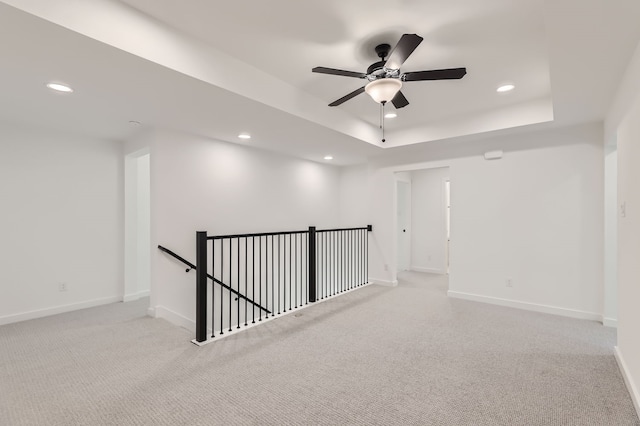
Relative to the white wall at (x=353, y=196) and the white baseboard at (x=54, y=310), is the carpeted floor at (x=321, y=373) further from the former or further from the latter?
the white wall at (x=353, y=196)

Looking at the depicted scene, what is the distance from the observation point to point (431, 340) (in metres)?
2.85

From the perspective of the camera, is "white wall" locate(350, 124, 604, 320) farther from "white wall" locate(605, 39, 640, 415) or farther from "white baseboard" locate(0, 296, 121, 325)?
"white baseboard" locate(0, 296, 121, 325)

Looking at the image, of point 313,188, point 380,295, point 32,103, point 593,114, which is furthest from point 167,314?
point 593,114

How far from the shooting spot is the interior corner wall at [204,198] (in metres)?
3.62

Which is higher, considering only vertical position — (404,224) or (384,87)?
(384,87)

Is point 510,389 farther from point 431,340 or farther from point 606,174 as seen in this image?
point 606,174

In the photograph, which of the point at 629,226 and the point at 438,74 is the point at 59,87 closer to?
the point at 438,74

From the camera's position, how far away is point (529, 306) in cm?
381

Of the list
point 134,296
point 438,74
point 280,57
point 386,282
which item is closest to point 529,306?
point 386,282

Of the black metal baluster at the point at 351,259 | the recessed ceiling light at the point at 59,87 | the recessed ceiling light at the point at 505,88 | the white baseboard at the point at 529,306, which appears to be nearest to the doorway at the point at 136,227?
the recessed ceiling light at the point at 59,87

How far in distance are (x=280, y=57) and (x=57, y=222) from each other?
3599mm

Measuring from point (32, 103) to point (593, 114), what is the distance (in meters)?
5.85

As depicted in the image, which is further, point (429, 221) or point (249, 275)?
point (429, 221)

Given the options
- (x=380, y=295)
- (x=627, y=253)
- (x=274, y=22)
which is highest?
(x=274, y=22)
